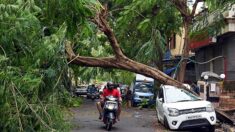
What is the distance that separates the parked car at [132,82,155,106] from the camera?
107ft

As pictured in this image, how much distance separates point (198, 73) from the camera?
32531mm

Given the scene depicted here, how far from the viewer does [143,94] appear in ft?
111

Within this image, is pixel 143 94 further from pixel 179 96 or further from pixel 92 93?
pixel 179 96

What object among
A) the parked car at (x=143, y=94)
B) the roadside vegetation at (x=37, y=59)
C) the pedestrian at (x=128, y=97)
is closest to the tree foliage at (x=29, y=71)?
the roadside vegetation at (x=37, y=59)

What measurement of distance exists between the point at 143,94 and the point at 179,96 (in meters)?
15.8

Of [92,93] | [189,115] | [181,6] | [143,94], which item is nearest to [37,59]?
[189,115]

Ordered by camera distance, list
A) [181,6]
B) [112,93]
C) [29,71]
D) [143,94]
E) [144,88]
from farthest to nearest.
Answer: [144,88] < [143,94] < [181,6] < [112,93] < [29,71]

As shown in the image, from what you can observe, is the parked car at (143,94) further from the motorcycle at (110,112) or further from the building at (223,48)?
the motorcycle at (110,112)

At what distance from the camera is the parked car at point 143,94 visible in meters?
32.6

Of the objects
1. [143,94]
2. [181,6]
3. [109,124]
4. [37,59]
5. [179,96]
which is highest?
[181,6]

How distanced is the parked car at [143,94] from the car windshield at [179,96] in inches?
551

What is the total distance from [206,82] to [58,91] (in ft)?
46.9

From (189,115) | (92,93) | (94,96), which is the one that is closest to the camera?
(189,115)

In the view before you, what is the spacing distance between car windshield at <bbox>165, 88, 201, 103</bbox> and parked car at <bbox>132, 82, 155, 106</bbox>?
14000mm
